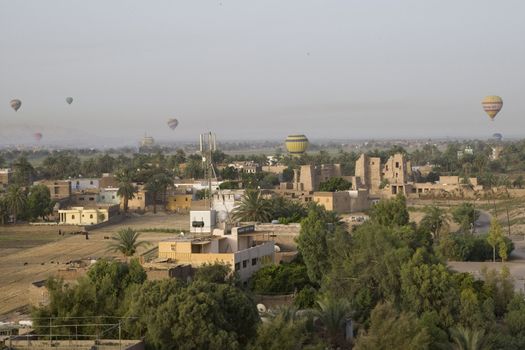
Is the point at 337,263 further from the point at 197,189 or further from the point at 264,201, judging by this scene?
the point at 197,189

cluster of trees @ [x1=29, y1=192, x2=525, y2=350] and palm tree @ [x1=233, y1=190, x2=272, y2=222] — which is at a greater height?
palm tree @ [x1=233, y1=190, x2=272, y2=222]

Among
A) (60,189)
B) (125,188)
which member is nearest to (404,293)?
(125,188)

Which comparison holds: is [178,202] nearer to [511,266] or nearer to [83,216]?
[83,216]

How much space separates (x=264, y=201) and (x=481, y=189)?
3671 cm

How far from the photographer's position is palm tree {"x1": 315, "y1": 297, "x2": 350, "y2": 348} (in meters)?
23.1

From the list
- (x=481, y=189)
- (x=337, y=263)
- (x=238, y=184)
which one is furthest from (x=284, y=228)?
(x=481, y=189)

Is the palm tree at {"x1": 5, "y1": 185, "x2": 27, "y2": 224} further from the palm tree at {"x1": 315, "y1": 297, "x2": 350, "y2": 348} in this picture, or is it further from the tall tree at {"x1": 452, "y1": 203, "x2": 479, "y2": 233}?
the palm tree at {"x1": 315, "y1": 297, "x2": 350, "y2": 348}

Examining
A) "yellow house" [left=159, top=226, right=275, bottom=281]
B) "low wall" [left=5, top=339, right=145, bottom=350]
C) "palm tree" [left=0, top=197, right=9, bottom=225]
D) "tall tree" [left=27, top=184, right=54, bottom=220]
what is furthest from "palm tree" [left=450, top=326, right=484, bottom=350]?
"palm tree" [left=0, top=197, right=9, bottom=225]

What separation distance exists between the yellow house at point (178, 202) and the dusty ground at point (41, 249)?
2.93 m

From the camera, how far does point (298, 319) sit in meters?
21.8

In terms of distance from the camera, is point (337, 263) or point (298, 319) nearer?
point (298, 319)

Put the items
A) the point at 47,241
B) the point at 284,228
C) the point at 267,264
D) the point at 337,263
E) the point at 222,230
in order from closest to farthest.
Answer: the point at 337,263 → the point at 267,264 → the point at 222,230 → the point at 284,228 → the point at 47,241

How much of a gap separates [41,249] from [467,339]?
30.0 meters

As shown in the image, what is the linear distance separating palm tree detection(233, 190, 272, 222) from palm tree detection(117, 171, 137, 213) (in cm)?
2316
